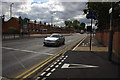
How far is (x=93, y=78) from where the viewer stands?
5328mm

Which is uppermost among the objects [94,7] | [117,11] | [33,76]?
[94,7]

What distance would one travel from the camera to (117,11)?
16469 millimetres

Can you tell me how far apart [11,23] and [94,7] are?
64505mm

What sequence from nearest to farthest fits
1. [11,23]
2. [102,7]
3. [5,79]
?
[5,79]
[102,7]
[11,23]

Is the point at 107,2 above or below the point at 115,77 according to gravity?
above

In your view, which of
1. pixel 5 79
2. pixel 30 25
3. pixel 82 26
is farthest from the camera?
pixel 82 26

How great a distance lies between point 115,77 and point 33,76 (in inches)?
126

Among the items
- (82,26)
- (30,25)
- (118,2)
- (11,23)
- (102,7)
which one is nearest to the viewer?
(118,2)

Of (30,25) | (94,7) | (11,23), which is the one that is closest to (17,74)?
(94,7)

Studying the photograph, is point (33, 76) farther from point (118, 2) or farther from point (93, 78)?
point (118, 2)

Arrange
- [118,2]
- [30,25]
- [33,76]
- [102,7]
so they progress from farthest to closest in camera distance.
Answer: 1. [30,25]
2. [102,7]
3. [118,2]
4. [33,76]

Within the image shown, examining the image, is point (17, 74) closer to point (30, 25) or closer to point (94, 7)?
point (94, 7)

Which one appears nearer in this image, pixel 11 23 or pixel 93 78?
pixel 93 78

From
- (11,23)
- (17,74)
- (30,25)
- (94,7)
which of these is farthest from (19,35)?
(30,25)
